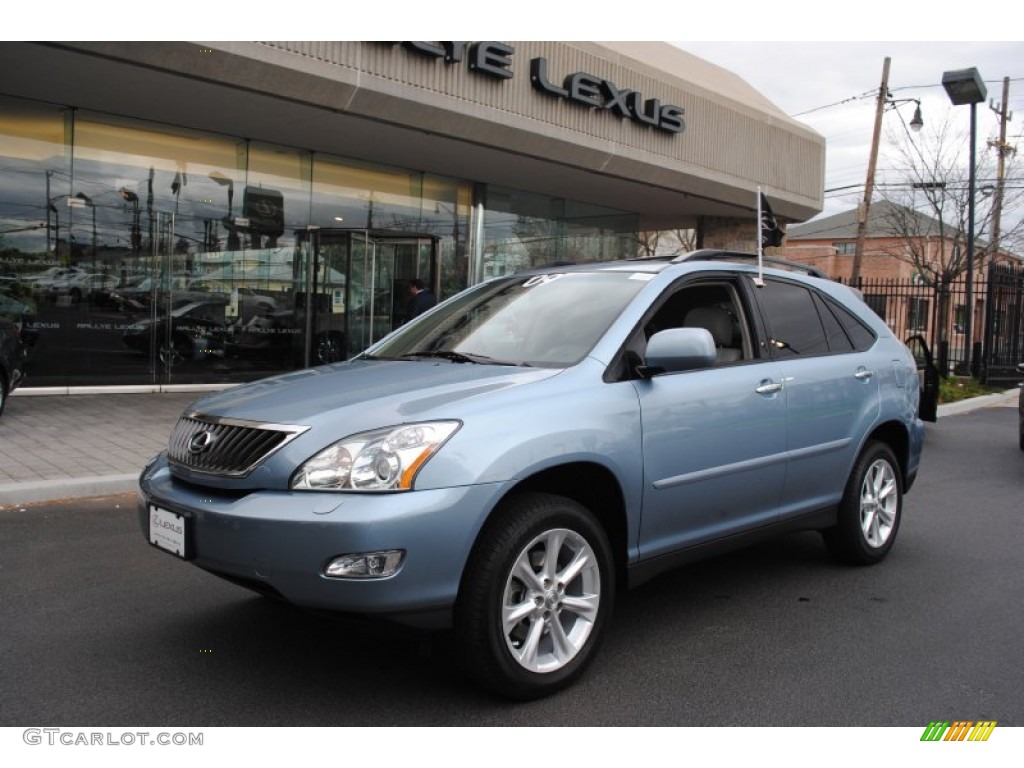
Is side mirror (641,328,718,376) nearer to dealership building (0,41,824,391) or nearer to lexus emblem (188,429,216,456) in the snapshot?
lexus emblem (188,429,216,456)

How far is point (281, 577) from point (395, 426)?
64cm

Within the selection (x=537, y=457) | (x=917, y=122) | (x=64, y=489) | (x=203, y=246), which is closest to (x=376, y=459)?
(x=537, y=457)

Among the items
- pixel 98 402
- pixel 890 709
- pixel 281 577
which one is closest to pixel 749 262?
pixel 890 709

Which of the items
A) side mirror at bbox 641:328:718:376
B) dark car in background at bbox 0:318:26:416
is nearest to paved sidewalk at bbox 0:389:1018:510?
dark car in background at bbox 0:318:26:416

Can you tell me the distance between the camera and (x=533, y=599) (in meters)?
3.37

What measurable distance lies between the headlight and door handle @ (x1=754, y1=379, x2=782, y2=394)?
1.85 metres

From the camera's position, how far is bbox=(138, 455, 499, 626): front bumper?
2994 millimetres

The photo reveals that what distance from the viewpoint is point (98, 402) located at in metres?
11.6

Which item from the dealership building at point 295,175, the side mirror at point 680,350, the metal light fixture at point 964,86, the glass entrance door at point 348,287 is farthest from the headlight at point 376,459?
the metal light fixture at point 964,86

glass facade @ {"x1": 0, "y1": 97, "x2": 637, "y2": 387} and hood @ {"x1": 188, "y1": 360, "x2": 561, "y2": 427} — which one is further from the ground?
glass facade @ {"x1": 0, "y1": 97, "x2": 637, "y2": 387}

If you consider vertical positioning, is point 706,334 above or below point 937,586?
above

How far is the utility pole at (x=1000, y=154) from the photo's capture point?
24028mm

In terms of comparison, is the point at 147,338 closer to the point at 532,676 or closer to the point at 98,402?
the point at 98,402

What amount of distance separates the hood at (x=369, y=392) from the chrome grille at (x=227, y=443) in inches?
1.8
